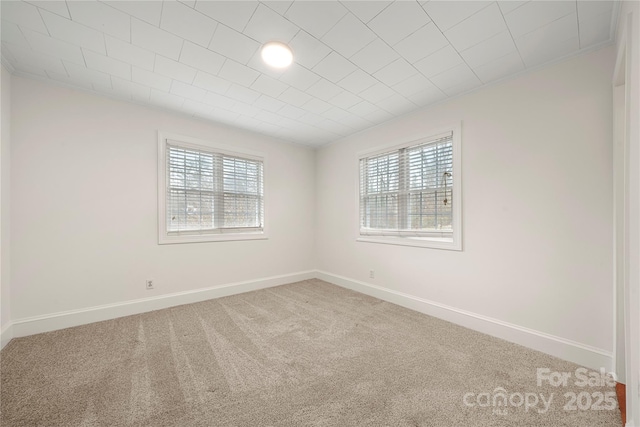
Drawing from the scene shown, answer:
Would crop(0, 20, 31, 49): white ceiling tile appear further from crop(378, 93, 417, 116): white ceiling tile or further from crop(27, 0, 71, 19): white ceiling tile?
crop(378, 93, 417, 116): white ceiling tile

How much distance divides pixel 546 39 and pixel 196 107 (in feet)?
11.6

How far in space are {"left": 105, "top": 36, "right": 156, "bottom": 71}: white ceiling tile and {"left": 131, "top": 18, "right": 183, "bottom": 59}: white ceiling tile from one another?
0.27ft

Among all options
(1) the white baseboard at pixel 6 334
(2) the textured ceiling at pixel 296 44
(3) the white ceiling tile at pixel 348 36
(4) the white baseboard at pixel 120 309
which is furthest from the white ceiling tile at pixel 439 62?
(1) the white baseboard at pixel 6 334

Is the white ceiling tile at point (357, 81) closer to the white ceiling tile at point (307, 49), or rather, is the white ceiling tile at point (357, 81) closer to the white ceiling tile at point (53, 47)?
the white ceiling tile at point (307, 49)

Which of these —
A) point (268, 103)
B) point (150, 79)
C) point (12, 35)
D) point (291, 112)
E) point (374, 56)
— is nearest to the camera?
point (12, 35)

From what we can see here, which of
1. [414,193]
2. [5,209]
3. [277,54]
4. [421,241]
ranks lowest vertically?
[421,241]

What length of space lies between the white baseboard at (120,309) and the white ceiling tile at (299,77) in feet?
9.57

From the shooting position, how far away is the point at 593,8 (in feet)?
5.14

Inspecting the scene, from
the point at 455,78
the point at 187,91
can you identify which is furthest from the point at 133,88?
the point at 455,78

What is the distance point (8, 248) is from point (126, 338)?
138 centimetres

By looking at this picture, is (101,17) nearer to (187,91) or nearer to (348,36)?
(187,91)

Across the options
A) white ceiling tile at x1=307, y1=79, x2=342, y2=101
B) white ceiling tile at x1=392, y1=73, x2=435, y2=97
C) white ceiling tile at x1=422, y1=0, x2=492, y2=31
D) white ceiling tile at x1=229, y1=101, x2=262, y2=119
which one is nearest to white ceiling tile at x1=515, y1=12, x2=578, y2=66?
white ceiling tile at x1=422, y1=0, x2=492, y2=31

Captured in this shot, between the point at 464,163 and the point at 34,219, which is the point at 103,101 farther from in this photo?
the point at 464,163

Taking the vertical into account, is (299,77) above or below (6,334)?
above
